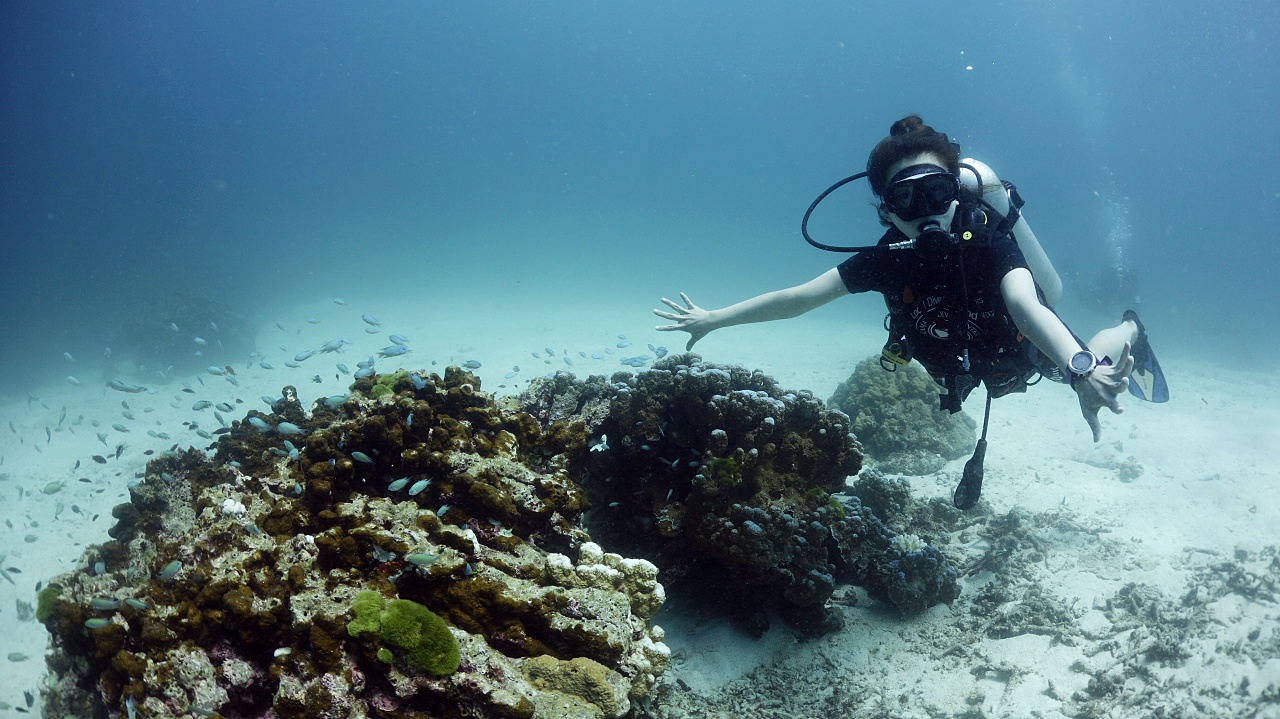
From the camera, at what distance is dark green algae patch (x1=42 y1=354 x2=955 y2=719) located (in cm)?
242

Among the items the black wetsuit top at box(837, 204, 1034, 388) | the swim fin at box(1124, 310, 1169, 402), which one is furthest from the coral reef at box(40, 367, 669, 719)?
the swim fin at box(1124, 310, 1169, 402)

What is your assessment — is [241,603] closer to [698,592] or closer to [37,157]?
[698,592]

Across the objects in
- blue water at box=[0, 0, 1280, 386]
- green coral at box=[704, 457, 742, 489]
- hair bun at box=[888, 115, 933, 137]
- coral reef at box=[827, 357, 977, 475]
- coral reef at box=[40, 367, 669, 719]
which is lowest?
coral reef at box=[40, 367, 669, 719]

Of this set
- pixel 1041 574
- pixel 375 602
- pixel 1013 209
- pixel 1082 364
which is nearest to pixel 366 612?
pixel 375 602

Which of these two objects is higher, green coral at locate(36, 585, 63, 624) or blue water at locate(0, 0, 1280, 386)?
blue water at locate(0, 0, 1280, 386)

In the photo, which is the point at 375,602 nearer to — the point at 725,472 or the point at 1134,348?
the point at 725,472

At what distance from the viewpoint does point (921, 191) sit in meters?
3.93

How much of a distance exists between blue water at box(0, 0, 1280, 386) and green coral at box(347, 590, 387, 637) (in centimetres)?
3711

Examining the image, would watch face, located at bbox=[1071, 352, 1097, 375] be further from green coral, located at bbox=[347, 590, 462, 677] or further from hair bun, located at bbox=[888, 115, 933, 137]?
green coral, located at bbox=[347, 590, 462, 677]

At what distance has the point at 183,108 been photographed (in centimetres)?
11312

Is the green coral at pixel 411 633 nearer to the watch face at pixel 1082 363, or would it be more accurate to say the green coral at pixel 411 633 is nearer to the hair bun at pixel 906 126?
the watch face at pixel 1082 363

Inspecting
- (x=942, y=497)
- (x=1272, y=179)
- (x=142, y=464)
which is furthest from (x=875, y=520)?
(x=1272, y=179)

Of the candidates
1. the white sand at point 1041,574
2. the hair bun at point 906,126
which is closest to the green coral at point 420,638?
the white sand at point 1041,574

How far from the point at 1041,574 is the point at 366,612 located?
6893 mm
